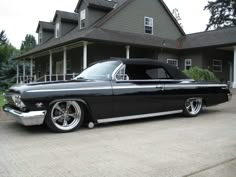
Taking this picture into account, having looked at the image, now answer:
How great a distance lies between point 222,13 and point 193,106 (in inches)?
1787

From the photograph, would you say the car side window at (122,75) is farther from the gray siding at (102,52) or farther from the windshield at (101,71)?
the gray siding at (102,52)

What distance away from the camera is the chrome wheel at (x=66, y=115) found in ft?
19.3

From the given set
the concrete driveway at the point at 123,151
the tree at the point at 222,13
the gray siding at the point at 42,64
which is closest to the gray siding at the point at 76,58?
the gray siding at the point at 42,64

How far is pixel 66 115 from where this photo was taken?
602cm

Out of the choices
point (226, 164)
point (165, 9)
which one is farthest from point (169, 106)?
point (165, 9)

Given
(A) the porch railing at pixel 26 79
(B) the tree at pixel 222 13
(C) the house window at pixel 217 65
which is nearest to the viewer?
(C) the house window at pixel 217 65

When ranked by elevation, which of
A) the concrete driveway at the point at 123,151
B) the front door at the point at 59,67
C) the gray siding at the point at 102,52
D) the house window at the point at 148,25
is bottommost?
the concrete driveway at the point at 123,151

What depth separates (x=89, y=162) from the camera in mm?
3928

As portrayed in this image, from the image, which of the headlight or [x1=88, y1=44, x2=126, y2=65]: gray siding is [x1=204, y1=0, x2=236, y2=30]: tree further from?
the headlight

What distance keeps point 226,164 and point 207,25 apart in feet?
163

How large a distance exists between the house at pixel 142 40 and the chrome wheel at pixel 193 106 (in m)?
11.6

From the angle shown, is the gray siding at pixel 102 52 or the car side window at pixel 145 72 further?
the gray siding at pixel 102 52

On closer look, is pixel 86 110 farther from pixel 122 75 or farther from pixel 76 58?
pixel 76 58

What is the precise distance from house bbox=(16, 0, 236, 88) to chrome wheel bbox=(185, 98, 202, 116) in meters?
11.6
